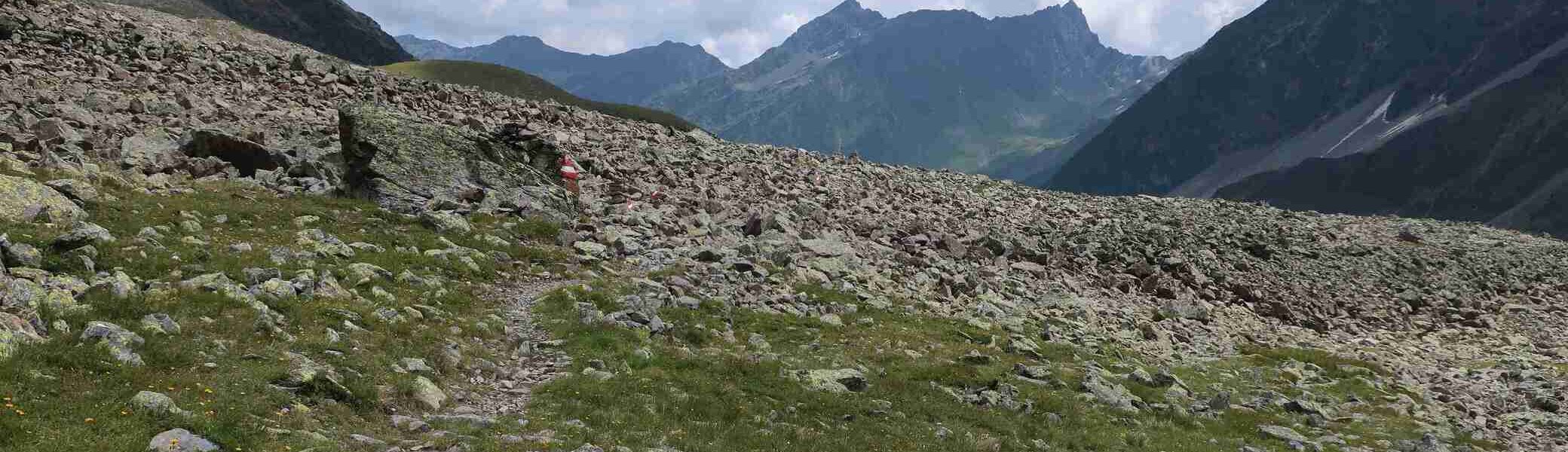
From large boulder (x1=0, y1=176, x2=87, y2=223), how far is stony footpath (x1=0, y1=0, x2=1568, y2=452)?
10 centimetres

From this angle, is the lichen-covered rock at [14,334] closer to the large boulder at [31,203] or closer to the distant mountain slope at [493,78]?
the large boulder at [31,203]

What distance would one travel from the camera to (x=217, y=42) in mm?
52031

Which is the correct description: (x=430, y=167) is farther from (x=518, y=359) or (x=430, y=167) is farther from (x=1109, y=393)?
(x=1109, y=393)

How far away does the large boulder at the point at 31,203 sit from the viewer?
19.6 metres

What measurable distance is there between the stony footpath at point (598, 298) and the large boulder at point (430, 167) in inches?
5.4

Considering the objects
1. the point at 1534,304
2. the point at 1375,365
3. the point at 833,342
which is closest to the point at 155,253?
the point at 833,342

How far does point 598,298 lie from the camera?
25.0 meters

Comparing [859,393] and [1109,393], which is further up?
[859,393]

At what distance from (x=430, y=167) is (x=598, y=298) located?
1177 centimetres

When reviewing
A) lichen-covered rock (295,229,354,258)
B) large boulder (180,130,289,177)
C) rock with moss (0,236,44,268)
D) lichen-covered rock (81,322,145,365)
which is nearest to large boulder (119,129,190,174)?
large boulder (180,130,289,177)

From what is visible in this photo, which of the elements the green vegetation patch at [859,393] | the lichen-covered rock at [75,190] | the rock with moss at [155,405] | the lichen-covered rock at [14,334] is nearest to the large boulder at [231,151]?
the lichen-covered rock at [75,190]

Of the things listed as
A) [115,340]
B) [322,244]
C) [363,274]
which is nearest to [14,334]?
[115,340]

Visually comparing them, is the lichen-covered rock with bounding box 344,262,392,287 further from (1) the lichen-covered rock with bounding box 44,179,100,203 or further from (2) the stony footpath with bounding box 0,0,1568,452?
(1) the lichen-covered rock with bounding box 44,179,100,203

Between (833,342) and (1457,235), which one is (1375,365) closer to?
(833,342)
